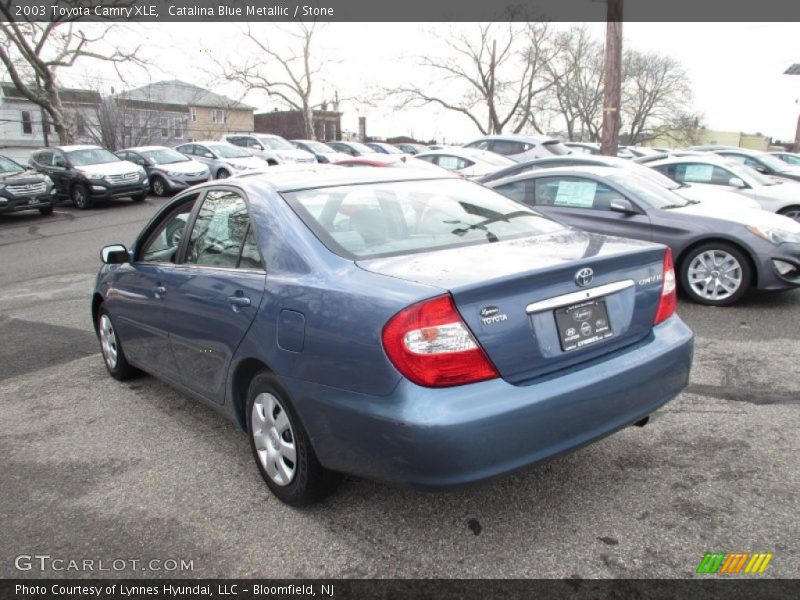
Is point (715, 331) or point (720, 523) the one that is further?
point (715, 331)

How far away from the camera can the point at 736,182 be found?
11.3m

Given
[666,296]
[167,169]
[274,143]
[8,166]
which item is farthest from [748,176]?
[8,166]

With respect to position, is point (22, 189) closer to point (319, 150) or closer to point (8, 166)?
point (8, 166)

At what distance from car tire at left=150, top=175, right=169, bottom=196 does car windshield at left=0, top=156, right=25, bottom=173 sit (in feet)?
12.5

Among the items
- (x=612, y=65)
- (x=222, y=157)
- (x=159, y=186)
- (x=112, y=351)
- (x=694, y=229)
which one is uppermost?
(x=612, y=65)

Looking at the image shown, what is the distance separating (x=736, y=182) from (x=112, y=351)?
10.7 meters

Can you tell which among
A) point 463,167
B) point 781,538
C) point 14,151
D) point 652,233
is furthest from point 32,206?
point 14,151

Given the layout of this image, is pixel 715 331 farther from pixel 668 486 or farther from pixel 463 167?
pixel 463 167

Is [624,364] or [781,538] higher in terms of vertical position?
[624,364]

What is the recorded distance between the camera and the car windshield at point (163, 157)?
778 inches

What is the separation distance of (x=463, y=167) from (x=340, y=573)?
1461 centimetres

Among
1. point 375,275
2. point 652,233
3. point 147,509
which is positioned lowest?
point 147,509

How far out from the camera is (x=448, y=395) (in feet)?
7.72

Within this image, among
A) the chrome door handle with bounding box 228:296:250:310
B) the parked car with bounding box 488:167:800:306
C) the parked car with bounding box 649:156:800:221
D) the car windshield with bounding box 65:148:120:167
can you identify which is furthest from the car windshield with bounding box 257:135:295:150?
the chrome door handle with bounding box 228:296:250:310
